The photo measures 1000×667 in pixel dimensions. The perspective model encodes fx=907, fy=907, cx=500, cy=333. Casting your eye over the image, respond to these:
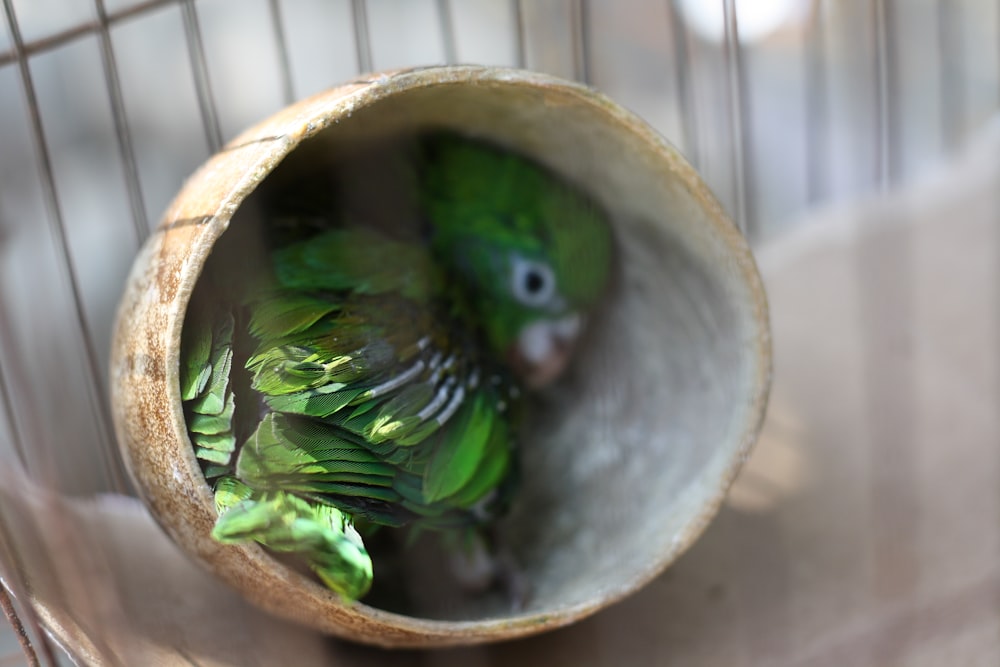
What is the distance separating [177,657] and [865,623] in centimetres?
73

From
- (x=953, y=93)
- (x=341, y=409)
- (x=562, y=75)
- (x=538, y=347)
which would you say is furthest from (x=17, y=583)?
(x=953, y=93)

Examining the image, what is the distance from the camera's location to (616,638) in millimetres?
1041

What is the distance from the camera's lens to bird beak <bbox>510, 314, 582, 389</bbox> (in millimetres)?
1201

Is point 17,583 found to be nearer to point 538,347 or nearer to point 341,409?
point 341,409

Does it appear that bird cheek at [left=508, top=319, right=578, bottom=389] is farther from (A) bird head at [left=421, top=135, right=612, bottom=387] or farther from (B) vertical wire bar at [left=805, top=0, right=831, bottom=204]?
(B) vertical wire bar at [left=805, top=0, right=831, bottom=204]

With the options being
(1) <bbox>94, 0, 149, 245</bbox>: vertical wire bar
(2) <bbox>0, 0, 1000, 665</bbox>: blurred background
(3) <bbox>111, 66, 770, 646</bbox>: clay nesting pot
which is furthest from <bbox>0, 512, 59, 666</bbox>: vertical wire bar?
(2) <bbox>0, 0, 1000, 665</bbox>: blurred background

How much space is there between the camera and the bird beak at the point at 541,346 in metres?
1.20

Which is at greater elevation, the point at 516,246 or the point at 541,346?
the point at 516,246

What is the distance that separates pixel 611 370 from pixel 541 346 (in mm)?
104

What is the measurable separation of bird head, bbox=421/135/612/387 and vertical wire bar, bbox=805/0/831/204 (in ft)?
2.49

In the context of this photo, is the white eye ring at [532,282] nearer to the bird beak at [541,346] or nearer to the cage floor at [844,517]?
the bird beak at [541,346]

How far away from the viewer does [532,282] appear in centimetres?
121

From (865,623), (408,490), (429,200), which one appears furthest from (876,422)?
(408,490)

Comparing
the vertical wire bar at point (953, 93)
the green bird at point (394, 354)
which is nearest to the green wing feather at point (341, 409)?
the green bird at point (394, 354)
